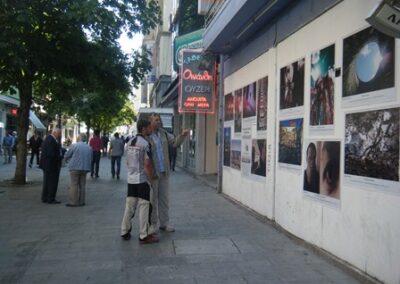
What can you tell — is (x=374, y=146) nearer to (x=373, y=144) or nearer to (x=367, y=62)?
(x=373, y=144)

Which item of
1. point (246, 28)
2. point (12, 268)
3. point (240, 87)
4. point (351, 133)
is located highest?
point (246, 28)

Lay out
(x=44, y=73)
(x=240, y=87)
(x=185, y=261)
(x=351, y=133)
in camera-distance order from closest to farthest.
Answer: (x=351, y=133) → (x=185, y=261) → (x=240, y=87) → (x=44, y=73)

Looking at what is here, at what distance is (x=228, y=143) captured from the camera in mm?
13305

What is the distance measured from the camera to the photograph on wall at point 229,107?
1306 cm

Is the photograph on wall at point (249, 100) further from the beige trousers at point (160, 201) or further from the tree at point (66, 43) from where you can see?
the tree at point (66, 43)

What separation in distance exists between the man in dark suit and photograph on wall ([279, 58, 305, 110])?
6.02 metres

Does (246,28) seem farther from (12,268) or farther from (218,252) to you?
(12,268)

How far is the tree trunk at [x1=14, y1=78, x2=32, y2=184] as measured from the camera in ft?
53.7

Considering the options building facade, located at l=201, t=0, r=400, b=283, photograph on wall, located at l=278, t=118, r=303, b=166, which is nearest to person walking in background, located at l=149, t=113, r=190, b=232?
photograph on wall, located at l=278, t=118, r=303, b=166

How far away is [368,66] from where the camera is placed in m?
5.91

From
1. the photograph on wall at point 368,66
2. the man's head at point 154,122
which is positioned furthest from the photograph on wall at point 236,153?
the photograph on wall at point 368,66

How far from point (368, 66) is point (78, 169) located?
7.87 metres

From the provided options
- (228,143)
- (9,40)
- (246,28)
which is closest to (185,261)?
(246,28)

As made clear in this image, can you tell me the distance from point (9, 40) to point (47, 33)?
71.6 inches
